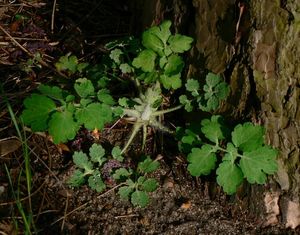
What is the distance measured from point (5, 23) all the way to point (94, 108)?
1.07 m

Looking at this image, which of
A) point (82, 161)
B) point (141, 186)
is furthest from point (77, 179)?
point (141, 186)

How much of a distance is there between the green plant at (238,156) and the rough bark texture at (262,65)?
0.10 metres

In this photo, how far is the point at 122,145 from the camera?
6.59 ft

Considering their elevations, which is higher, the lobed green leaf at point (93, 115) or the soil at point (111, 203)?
the lobed green leaf at point (93, 115)

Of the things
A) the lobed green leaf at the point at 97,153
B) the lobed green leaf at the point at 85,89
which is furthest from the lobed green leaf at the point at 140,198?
the lobed green leaf at the point at 85,89

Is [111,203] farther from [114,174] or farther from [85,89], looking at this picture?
[85,89]

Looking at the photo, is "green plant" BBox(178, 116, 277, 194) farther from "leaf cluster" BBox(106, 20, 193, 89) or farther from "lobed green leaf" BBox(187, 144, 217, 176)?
"leaf cluster" BBox(106, 20, 193, 89)

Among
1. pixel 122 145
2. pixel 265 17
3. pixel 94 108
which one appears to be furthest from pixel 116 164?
pixel 265 17

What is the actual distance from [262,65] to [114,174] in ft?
→ 2.23

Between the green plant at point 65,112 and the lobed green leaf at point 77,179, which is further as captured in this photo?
the lobed green leaf at point 77,179

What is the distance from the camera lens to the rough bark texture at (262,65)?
Answer: 1597 millimetres

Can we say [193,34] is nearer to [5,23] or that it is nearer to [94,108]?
[94,108]

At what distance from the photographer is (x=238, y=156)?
5.49 feet

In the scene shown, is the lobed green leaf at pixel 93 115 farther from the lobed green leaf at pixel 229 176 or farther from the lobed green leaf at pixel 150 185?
the lobed green leaf at pixel 229 176
